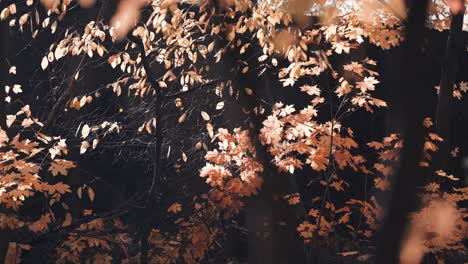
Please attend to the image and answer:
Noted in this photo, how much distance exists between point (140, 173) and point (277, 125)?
3.01 m

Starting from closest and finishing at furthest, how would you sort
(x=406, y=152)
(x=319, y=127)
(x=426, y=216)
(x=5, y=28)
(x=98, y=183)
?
1. (x=406, y=152)
2. (x=319, y=127)
3. (x=426, y=216)
4. (x=5, y=28)
5. (x=98, y=183)

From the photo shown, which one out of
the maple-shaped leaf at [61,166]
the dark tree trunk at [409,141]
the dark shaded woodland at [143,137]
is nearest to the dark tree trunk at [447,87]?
the dark shaded woodland at [143,137]

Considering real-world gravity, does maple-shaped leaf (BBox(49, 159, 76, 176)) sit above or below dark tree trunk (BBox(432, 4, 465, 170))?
below

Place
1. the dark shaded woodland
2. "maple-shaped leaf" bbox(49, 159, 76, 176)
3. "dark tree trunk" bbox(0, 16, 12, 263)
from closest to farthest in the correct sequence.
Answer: "maple-shaped leaf" bbox(49, 159, 76, 176) < "dark tree trunk" bbox(0, 16, 12, 263) < the dark shaded woodland

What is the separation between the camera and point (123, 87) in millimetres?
6906

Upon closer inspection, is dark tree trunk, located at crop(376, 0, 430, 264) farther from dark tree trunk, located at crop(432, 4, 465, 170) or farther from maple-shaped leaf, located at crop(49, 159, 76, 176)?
dark tree trunk, located at crop(432, 4, 465, 170)

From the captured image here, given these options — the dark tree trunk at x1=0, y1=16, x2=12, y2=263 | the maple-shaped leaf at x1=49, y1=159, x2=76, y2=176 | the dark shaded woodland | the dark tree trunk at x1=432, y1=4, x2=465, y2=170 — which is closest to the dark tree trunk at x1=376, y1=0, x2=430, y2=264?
the dark shaded woodland

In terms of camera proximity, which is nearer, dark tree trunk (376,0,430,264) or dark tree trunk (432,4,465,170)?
dark tree trunk (376,0,430,264)

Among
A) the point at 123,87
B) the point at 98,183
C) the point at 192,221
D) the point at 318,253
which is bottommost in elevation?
the point at 318,253

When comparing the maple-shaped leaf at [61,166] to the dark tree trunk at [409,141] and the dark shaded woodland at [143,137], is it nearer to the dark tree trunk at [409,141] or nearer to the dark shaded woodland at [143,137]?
the dark shaded woodland at [143,137]

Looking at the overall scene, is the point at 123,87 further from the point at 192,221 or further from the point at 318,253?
the point at 318,253

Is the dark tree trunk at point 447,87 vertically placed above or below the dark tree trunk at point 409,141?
above

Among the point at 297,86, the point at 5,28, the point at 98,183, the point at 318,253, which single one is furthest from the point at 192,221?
the point at 5,28

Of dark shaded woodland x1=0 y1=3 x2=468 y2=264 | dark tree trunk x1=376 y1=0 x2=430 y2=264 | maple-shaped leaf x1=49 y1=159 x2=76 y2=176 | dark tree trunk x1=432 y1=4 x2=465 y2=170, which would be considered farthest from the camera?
dark tree trunk x1=432 y1=4 x2=465 y2=170
